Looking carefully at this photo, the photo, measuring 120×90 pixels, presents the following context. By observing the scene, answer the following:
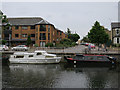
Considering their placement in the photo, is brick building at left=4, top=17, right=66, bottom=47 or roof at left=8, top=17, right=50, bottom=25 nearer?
brick building at left=4, top=17, right=66, bottom=47

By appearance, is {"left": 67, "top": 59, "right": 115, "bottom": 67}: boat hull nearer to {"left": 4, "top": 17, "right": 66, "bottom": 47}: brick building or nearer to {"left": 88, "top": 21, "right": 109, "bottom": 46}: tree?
{"left": 88, "top": 21, "right": 109, "bottom": 46}: tree

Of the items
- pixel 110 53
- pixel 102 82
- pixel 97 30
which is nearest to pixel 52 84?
pixel 102 82

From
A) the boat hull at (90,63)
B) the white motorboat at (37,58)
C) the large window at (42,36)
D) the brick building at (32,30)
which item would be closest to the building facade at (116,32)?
the brick building at (32,30)

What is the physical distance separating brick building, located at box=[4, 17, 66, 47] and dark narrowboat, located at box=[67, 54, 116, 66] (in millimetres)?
23710

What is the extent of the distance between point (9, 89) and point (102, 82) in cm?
1045

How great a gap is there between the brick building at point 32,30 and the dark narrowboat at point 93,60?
2371 cm

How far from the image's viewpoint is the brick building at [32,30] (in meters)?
50.8

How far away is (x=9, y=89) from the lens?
14.9 meters

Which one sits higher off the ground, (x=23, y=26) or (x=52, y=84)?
(x=23, y=26)

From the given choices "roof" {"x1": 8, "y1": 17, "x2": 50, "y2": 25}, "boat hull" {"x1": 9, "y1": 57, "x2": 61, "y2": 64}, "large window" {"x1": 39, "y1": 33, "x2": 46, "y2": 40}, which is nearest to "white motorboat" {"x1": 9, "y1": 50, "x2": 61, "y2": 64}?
"boat hull" {"x1": 9, "y1": 57, "x2": 61, "y2": 64}

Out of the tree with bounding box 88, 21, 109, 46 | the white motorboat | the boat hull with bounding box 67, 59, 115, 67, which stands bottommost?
the boat hull with bounding box 67, 59, 115, 67

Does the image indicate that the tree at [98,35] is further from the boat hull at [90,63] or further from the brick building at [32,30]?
the brick building at [32,30]

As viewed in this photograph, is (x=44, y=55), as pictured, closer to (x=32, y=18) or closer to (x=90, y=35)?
(x=90, y=35)

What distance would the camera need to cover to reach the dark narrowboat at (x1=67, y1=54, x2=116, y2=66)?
2806 centimetres
